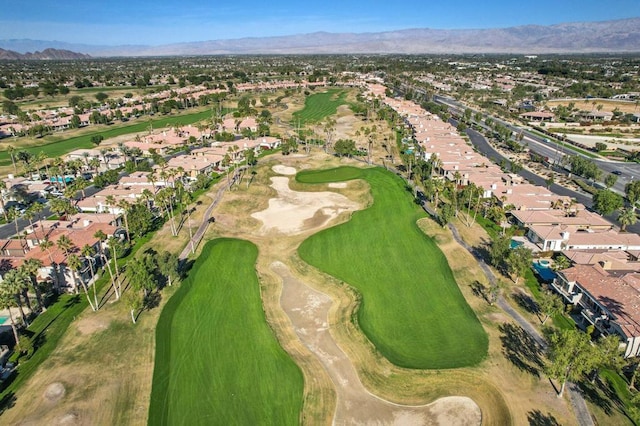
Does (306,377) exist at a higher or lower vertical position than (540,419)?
lower

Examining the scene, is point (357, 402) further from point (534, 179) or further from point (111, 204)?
point (534, 179)

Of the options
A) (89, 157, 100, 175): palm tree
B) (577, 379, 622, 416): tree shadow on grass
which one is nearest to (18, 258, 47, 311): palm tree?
(89, 157, 100, 175): palm tree

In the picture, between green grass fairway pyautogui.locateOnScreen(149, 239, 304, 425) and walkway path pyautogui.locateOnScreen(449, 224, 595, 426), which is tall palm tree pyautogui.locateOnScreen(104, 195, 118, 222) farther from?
walkway path pyautogui.locateOnScreen(449, 224, 595, 426)

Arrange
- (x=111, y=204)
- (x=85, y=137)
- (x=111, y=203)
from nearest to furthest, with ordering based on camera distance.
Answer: (x=111, y=203) → (x=111, y=204) → (x=85, y=137)

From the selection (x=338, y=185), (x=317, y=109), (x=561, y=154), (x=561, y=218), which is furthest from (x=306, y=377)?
(x=317, y=109)

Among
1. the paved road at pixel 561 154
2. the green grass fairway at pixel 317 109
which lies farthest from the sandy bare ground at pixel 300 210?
the green grass fairway at pixel 317 109
